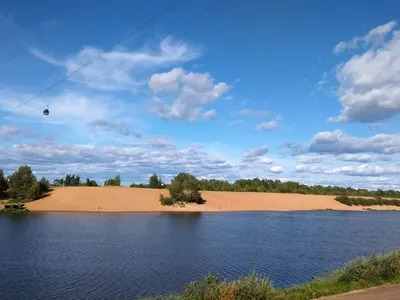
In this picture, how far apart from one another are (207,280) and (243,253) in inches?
775

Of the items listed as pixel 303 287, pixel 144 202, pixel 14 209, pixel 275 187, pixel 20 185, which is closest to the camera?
pixel 303 287

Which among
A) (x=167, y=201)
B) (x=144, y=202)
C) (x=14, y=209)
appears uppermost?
(x=167, y=201)

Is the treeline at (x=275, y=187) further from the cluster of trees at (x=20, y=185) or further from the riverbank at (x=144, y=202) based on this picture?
the cluster of trees at (x=20, y=185)

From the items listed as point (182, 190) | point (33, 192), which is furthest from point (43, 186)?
point (182, 190)

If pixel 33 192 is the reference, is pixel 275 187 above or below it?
above

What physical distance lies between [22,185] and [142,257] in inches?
2401

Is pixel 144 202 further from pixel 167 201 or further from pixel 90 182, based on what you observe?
pixel 90 182

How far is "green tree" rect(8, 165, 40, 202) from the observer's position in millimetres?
80625

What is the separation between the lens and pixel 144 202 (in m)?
95.7

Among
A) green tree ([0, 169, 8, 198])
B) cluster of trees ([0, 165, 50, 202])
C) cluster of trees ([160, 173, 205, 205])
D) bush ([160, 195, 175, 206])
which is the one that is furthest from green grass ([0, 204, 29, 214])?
cluster of trees ([160, 173, 205, 205])

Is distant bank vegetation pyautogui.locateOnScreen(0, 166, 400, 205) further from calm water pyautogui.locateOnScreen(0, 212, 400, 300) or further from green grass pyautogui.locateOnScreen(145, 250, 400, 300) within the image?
green grass pyautogui.locateOnScreen(145, 250, 400, 300)

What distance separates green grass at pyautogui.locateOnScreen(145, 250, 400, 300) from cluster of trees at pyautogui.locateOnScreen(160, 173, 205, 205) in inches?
2924

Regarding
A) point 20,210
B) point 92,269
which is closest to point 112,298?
point 92,269

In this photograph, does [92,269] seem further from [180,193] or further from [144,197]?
[144,197]
